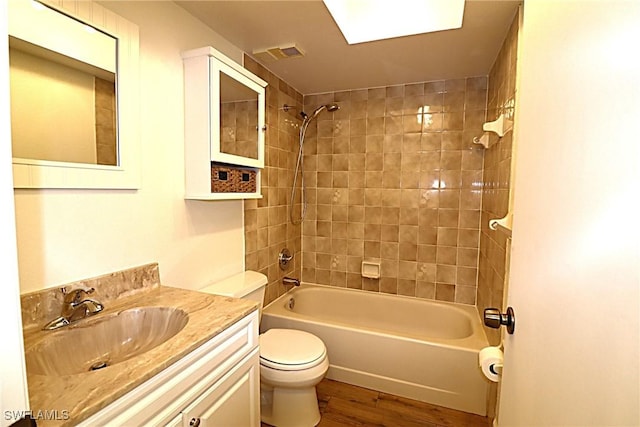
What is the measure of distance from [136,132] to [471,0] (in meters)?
1.69

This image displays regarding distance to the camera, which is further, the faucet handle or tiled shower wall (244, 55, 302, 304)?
tiled shower wall (244, 55, 302, 304)

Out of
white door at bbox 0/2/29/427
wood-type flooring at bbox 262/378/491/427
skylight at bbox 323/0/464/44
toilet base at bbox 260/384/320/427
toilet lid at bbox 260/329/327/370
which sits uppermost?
skylight at bbox 323/0/464/44

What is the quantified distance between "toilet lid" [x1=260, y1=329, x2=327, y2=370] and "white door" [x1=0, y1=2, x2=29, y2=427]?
1.36m

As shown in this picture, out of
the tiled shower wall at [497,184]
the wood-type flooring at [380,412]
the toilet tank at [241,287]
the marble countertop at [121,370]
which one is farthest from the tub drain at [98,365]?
the tiled shower wall at [497,184]

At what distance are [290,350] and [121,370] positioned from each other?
111 cm

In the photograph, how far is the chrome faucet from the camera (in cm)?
108

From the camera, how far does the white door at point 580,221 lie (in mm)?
372

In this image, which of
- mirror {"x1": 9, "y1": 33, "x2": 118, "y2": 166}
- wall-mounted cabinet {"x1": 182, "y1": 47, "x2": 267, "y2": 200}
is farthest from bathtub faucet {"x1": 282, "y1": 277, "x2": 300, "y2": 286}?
mirror {"x1": 9, "y1": 33, "x2": 118, "y2": 166}

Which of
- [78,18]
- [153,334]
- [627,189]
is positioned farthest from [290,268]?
[627,189]

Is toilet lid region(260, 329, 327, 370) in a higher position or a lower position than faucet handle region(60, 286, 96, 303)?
lower

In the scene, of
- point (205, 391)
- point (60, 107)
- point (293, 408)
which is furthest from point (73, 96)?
point (293, 408)

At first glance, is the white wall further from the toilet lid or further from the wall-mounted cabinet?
the toilet lid

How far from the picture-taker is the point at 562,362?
0.52 m

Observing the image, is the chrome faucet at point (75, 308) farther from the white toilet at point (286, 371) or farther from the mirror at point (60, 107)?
the white toilet at point (286, 371)
